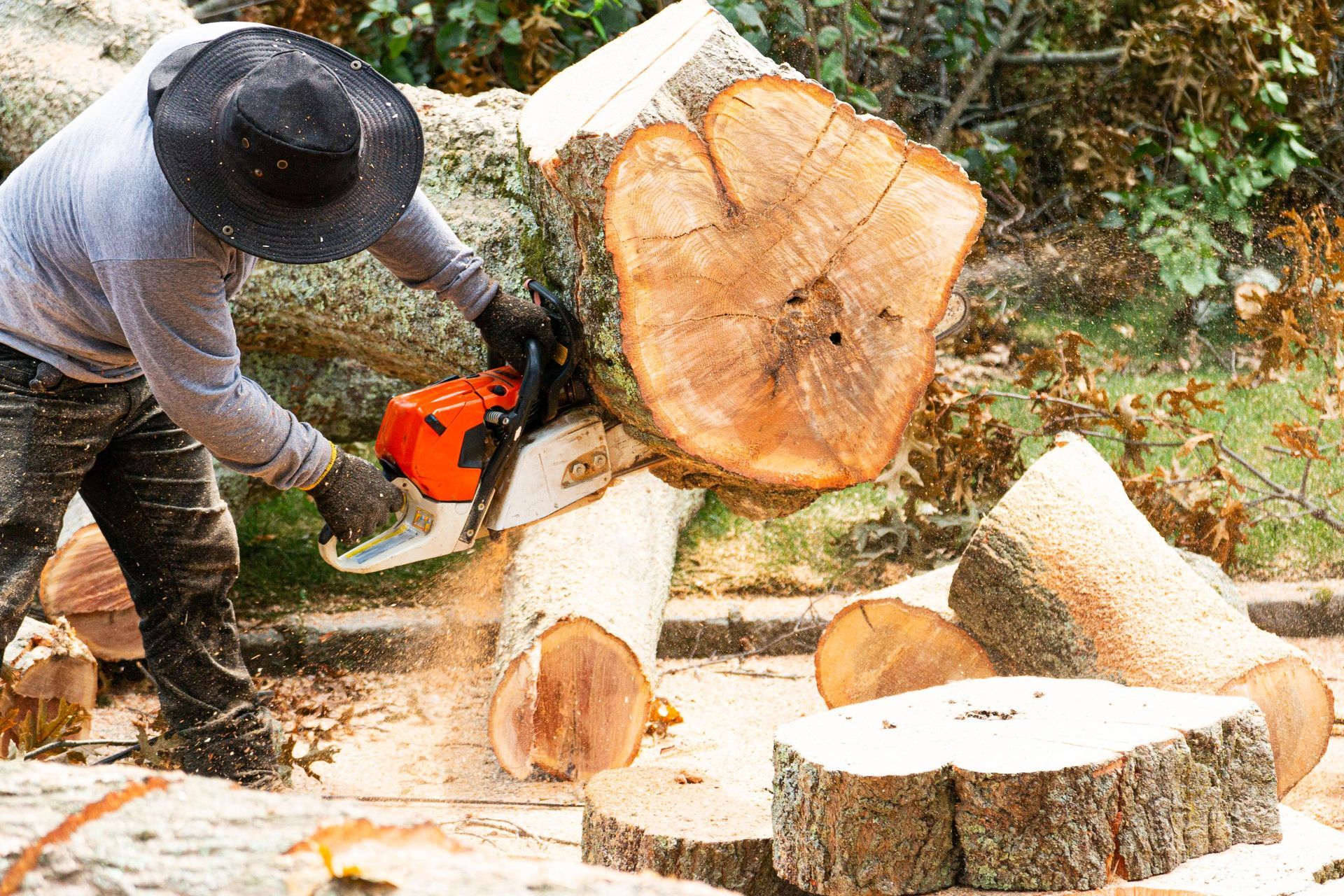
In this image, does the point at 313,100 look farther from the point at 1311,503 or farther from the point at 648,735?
the point at 1311,503

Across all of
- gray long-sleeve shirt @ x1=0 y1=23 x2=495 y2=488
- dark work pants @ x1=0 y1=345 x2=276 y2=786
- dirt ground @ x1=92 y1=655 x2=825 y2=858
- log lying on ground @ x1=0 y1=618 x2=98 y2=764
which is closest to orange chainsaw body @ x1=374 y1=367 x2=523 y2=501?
gray long-sleeve shirt @ x1=0 y1=23 x2=495 y2=488

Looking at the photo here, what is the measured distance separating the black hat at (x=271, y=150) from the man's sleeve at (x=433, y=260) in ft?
0.63

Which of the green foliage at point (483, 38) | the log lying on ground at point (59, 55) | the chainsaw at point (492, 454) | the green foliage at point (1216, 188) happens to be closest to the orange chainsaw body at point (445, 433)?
the chainsaw at point (492, 454)

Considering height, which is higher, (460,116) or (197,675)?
(460,116)

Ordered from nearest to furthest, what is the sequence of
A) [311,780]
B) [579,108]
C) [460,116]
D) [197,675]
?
[579,108]
[197,675]
[311,780]
[460,116]

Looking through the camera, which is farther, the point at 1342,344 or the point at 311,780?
the point at 1342,344

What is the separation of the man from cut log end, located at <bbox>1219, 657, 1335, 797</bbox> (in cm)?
186

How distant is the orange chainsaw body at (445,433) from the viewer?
213 cm

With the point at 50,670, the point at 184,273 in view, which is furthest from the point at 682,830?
the point at 50,670

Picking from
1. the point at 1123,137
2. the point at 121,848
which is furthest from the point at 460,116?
the point at 1123,137

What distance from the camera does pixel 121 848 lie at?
1.18 metres

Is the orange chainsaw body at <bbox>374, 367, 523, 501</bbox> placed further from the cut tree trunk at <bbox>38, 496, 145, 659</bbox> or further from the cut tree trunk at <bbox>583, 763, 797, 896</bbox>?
the cut tree trunk at <bbox>38, 496, 145, 659</bbox>

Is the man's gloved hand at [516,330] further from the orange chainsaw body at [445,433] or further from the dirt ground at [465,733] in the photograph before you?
the dirt ground at [465,733]

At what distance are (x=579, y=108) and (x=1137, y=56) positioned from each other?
4.99 m
